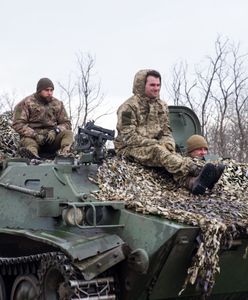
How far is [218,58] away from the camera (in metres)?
26.9

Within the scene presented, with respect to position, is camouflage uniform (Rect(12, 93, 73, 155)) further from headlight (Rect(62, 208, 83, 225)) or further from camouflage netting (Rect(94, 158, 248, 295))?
headlight (Rect(62, 208, 83, 225))

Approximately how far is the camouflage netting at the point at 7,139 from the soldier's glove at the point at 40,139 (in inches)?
13.2

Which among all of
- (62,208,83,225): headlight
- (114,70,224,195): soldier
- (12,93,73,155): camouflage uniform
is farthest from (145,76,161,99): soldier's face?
(62,208,83,225): headlight

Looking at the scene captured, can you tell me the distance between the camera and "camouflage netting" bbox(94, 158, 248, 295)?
6.23m

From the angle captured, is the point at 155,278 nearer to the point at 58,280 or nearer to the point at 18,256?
the point at 58,280

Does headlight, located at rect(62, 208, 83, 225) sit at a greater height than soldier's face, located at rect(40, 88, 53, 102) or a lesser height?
lesser

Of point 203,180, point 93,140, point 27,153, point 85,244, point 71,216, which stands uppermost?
point 93,140

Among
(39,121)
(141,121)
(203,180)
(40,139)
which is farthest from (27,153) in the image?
(203,180)

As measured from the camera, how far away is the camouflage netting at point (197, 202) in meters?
6.23

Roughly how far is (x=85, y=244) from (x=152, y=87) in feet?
9.56

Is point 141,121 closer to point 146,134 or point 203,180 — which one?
point 146,134

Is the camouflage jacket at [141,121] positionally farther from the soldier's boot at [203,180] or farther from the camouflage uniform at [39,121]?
the camouflage uniform at [39,121]

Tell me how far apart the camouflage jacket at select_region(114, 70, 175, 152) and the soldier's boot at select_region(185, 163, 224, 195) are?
76 centimetres

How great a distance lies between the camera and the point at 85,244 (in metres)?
6.07
